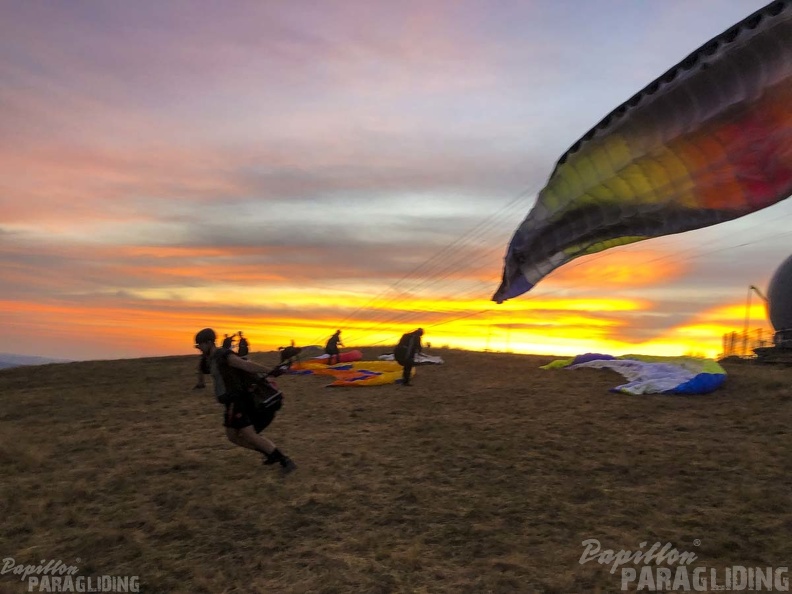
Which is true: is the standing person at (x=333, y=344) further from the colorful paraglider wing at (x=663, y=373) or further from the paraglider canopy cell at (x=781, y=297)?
the paraglider canopy cell at (x=781, y=297)

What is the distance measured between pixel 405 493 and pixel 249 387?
8.59ft

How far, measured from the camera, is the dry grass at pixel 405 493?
5977 millimetres

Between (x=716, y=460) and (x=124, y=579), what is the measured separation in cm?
842

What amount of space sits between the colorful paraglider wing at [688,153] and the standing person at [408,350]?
9.11m

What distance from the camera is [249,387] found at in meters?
8.59

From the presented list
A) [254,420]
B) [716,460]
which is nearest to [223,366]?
[254,420]

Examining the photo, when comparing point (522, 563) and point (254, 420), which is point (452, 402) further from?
point (522, 563)

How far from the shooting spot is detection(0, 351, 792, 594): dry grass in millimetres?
5977

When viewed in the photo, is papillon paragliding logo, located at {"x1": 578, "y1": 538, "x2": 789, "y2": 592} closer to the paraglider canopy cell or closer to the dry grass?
the dry grass

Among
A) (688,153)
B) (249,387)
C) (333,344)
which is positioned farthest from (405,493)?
(333,344)

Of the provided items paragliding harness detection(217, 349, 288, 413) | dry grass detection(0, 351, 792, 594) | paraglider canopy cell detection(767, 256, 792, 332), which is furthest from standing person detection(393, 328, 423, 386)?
paraglider canopy cell detection(767, 256, 792, 332)

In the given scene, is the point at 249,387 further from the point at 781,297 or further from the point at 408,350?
the point at 781,297

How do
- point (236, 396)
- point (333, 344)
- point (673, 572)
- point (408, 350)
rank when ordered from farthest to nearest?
point (333, 344)
point (408, 350)
point (236, 396)
point (673, 572)

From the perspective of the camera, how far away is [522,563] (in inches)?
234
